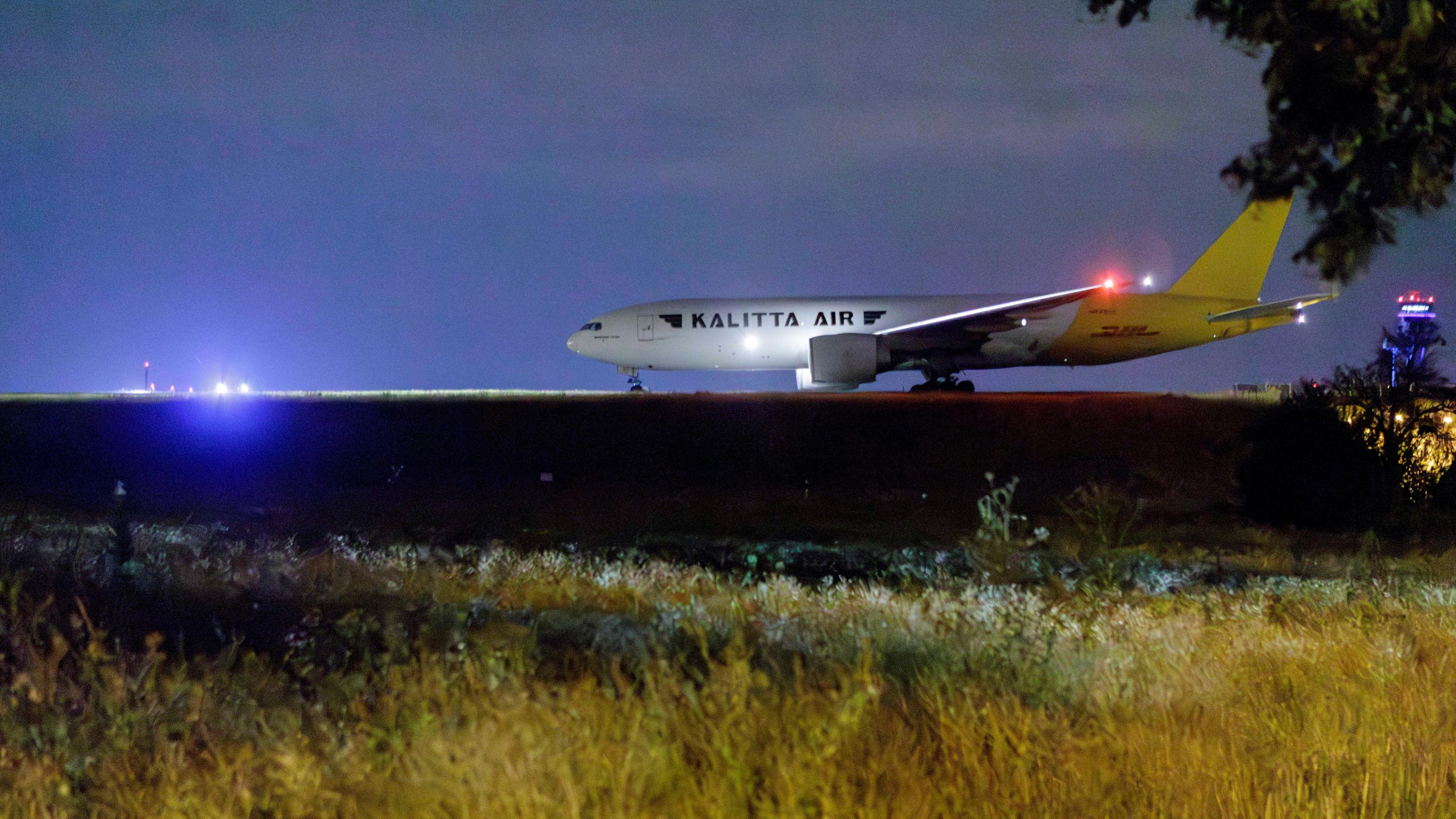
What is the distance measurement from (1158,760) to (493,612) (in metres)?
4.45

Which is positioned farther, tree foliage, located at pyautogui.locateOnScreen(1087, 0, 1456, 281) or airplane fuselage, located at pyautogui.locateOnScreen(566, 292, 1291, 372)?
airplane fuselage, located at pyautogui.locateOnScreen(566, 292, 1291, 372)

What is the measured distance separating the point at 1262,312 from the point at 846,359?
15.3 metres

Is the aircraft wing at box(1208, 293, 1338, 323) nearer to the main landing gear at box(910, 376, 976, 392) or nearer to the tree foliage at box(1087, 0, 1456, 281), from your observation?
the main landing gear at box(910, 376, 976, 392)

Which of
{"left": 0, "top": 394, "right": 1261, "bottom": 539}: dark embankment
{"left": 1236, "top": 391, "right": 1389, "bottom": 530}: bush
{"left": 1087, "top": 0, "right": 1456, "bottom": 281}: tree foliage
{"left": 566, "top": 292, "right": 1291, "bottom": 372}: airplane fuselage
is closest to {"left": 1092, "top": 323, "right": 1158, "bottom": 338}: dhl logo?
{"left": 566, "top": 292, "right": 1291, "bottom": 372}: airplane fuselage

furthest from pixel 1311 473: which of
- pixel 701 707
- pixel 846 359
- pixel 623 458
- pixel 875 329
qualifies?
pixel 701 707

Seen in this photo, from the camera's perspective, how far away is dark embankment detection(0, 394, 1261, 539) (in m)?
20.4

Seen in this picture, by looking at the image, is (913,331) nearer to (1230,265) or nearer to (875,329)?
(875,329)

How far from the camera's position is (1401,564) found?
15.7m

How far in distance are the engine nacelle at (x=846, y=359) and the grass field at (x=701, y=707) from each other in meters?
26.3

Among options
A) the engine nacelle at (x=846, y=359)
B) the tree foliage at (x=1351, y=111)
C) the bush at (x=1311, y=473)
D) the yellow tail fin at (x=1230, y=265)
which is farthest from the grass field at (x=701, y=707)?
the yellow tail fin at (x=1230, y=265)

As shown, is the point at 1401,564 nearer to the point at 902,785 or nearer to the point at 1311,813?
the point at 1311,813

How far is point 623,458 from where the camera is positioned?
23562mm

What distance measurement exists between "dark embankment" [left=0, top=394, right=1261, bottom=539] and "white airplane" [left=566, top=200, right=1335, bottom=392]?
29.8ft

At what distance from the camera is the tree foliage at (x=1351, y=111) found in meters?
7.84
